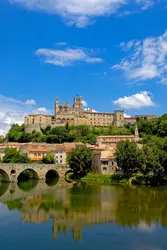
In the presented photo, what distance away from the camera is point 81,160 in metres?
54.3

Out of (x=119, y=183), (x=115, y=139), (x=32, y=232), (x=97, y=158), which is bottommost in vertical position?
(x=32, y=232)

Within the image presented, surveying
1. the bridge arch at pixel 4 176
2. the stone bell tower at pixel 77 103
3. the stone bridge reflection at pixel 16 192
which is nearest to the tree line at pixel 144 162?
the stone bridge reflection at pixel 16 192

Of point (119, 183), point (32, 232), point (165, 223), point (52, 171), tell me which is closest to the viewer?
point (32, 232)

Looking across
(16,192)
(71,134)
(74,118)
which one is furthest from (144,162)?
(74,118)

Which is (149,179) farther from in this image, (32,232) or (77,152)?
(32,232)

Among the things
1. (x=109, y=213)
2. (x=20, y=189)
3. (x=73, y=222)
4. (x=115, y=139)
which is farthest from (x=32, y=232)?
(x=115, y=139)

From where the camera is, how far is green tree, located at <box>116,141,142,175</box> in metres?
46.0

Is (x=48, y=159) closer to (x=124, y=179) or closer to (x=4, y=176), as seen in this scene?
(x=4, y=176)

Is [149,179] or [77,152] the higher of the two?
[77,152]

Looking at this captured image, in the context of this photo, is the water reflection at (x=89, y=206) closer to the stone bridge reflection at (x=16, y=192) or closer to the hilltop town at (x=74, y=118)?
the stone bridge reflection at (x=16, y=192)

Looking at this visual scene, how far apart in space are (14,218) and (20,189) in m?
17.4

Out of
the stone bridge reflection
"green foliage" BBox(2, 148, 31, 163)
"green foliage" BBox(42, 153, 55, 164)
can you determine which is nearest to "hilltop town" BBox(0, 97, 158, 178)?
"green foliage" BBox(42, 153, 55, 164)

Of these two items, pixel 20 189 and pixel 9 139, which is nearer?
pixel 20 189

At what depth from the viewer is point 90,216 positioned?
1085 inches
